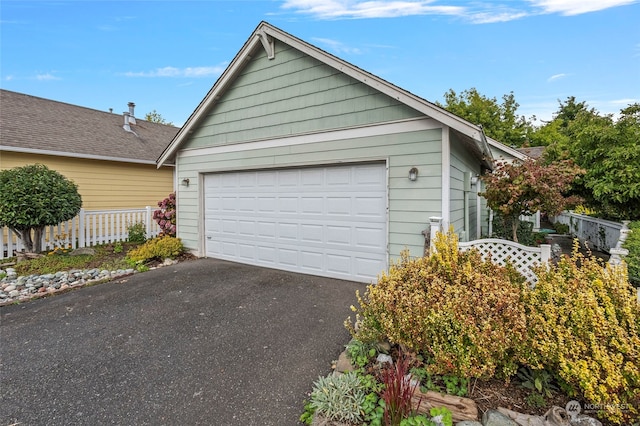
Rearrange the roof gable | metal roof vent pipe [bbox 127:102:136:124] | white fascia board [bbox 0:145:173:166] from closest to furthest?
the roof gable < white fascia board [bbox 0:145:173:166] < metal roof vent pipe [bbox 127:102:136:124]

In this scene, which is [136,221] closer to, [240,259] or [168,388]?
[240,259]

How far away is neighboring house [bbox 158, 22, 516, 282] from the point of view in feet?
16.9

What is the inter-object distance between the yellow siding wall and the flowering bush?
10.7 ft

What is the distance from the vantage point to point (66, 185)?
7.80 metres

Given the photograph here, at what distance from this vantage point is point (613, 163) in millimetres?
7695

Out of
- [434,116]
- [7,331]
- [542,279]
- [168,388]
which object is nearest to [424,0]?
[434,116]

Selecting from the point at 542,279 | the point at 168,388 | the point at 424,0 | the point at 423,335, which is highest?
the point at 424,0

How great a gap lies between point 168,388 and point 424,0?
8.19 m

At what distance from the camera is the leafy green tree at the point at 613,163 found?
7.43 m

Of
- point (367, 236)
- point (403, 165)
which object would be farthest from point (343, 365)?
point (403, 165)

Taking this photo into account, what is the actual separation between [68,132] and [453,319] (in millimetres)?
13289

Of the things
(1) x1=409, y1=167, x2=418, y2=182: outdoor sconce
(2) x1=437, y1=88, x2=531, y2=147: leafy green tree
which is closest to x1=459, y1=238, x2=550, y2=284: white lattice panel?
(1) x1=409, y1=167, x2=418, y2=182: outdoor sconce

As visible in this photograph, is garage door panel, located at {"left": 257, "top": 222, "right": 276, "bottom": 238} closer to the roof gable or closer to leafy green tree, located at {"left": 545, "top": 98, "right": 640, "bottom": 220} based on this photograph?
the roof gable

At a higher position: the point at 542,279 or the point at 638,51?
the point at 638,51
